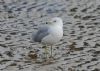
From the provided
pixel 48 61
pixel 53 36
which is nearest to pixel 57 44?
pixel 48 61

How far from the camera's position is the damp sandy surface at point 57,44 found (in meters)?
9.66

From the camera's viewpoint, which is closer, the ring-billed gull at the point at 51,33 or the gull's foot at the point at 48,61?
the ring-billed gull at the point at 51,33

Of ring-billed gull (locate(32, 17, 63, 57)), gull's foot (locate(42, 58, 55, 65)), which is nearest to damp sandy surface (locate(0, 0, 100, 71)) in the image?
gull's foot (locate(42, 58, 55, 65))

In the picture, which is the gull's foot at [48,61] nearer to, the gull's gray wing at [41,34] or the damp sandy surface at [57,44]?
the damp sandy surface at [57,44]

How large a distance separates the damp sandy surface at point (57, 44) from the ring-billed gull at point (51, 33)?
0.55m

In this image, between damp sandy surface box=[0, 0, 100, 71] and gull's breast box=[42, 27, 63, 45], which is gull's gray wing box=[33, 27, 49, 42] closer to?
gull's breast box=[42, 27, 63, 45]

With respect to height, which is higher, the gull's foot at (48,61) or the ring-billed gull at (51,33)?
the ring-billed gull at (51,33)

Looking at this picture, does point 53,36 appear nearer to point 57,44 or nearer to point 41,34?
point 41,34

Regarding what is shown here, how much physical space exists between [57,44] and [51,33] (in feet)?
5.61

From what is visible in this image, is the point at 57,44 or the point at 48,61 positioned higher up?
the point at 57,44

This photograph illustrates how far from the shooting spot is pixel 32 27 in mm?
13664

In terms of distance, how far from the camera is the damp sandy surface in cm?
966

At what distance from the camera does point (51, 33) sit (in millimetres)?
9680

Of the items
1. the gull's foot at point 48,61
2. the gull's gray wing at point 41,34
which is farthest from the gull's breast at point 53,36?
the gull's foot at point 48,61
